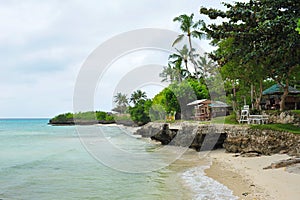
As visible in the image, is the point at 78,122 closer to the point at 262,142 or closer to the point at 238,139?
the point at 238,139

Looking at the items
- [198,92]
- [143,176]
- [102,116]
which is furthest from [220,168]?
[102,116]

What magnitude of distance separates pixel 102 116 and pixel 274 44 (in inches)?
3092

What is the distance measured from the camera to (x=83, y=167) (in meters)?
18.8

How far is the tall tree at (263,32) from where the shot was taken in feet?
52.7

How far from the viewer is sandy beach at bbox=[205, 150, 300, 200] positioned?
963 cm

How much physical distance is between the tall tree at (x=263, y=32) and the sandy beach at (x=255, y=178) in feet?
18.9

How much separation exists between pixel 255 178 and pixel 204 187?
2195 mm

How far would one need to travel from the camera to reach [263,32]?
16.9 meters

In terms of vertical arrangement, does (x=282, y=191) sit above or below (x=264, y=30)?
below

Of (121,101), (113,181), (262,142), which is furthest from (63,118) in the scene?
(113,181)

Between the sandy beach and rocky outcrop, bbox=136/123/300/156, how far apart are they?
2.98 feet

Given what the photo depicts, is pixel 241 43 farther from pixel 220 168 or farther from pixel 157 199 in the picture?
pixel 157 199

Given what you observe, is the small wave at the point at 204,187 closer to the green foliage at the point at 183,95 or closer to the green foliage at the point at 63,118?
the green foliage at the point at 183,95

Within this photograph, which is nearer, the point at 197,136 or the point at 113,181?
the point at 113,181
